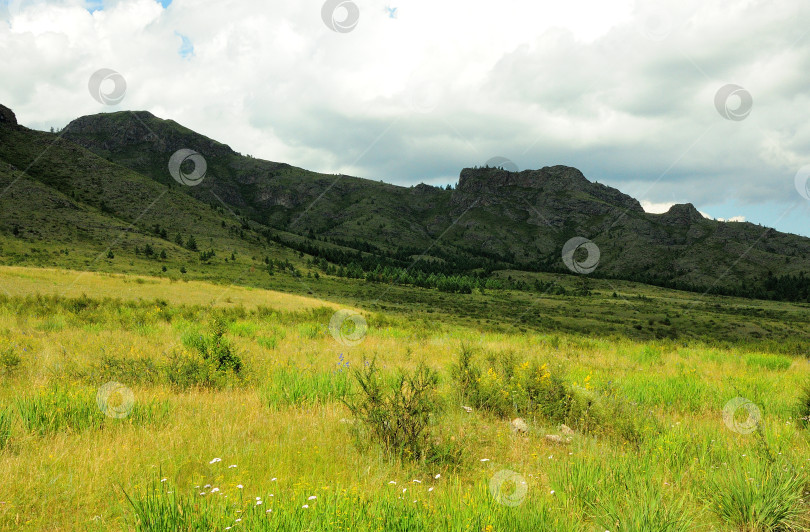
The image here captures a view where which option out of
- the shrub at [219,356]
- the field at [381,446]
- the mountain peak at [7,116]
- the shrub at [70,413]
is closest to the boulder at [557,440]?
the field at [381,446]

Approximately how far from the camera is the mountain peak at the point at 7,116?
132800 millimetres

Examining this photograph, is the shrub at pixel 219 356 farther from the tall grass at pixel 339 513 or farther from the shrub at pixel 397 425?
the tall grass at pixel 339 513

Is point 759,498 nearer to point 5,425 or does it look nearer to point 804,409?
point 804,409

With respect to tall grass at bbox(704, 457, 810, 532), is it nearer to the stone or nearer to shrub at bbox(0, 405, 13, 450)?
the stone

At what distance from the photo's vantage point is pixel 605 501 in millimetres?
3453

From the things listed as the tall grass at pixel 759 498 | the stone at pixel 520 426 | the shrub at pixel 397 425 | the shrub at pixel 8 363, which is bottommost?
the shrub at pixel 8 363

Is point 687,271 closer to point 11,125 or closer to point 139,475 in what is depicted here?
point 139,475

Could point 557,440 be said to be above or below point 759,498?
below

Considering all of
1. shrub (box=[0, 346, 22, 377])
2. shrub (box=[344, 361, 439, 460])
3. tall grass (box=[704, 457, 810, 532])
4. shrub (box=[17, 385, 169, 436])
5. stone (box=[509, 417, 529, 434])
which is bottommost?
shrub (box=[0, 346, 22, 377])

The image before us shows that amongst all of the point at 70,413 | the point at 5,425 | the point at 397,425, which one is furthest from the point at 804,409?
the point at 5,425

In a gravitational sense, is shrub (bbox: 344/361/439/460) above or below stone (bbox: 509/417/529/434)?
above

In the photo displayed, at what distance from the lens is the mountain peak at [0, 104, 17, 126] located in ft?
436

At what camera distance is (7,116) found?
5335 inches

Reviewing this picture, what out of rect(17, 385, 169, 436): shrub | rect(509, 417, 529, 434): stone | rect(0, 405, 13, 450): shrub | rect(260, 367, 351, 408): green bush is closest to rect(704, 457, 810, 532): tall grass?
rect(509, 417, 529, 434): stone
